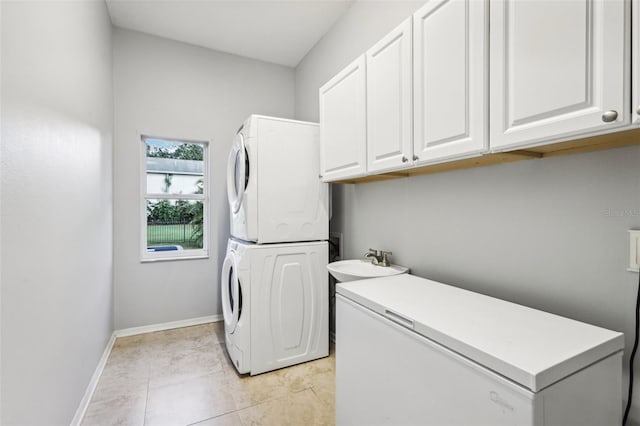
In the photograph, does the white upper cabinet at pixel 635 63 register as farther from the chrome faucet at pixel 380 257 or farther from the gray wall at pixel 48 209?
the gray wall at pixel 48 209

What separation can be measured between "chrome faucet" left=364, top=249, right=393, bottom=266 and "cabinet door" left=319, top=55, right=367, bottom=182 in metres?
0.57

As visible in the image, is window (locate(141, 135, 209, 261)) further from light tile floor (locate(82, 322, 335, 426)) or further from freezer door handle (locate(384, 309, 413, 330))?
freezer door handle (locate(384, 309, 413, 330))

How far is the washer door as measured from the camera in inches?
89.2

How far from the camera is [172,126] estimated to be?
3.12 meters

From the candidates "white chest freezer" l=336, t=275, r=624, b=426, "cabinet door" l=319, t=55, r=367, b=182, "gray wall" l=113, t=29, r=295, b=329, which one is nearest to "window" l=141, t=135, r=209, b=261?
"gray wall" l=113, t=29, r=295, b=329

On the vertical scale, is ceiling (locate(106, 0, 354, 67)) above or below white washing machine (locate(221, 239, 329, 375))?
above

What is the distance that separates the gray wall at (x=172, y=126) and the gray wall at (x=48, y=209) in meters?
0.75

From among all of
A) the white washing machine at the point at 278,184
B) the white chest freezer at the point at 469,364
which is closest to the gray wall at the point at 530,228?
the white chest freezer at the point at 469,364

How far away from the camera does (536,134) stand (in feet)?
3.25

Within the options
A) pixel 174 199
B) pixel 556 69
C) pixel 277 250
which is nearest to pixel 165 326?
pixel 174 199

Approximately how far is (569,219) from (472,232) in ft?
1.41

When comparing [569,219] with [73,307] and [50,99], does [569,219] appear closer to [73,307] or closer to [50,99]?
[50,99]

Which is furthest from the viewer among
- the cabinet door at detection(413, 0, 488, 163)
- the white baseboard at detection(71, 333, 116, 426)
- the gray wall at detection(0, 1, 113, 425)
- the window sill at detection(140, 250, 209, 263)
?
the window sill at detection(140, 250, 209, 263)

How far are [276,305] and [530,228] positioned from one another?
5.52 ft
